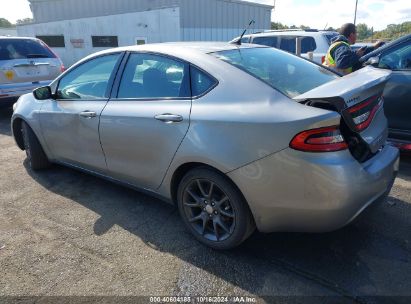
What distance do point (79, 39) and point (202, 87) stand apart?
80.1 feet

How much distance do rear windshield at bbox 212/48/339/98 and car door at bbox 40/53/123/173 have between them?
1.20 metres

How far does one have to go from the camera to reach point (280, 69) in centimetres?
289

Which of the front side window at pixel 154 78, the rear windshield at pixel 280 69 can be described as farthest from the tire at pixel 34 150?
the rear windshield at pixel 280 69

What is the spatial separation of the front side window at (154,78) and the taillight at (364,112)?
46.8 inches

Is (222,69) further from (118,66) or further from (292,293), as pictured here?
(292,293)

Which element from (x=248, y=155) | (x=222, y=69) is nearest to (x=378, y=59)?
(x=222, y=69)

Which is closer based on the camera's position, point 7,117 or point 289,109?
point 289,109

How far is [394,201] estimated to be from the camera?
3.43m

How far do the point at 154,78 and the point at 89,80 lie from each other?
999 millimetres

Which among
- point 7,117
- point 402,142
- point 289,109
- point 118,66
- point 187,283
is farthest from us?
point 7,117

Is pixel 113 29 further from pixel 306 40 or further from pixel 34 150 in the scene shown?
pixel 34 150

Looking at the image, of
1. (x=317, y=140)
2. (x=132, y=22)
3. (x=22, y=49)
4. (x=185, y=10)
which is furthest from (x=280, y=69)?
(x=185, y=10)

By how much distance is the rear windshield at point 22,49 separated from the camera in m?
7.27

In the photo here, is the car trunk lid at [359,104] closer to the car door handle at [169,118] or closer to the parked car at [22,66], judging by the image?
the car door handle at [169,118]
